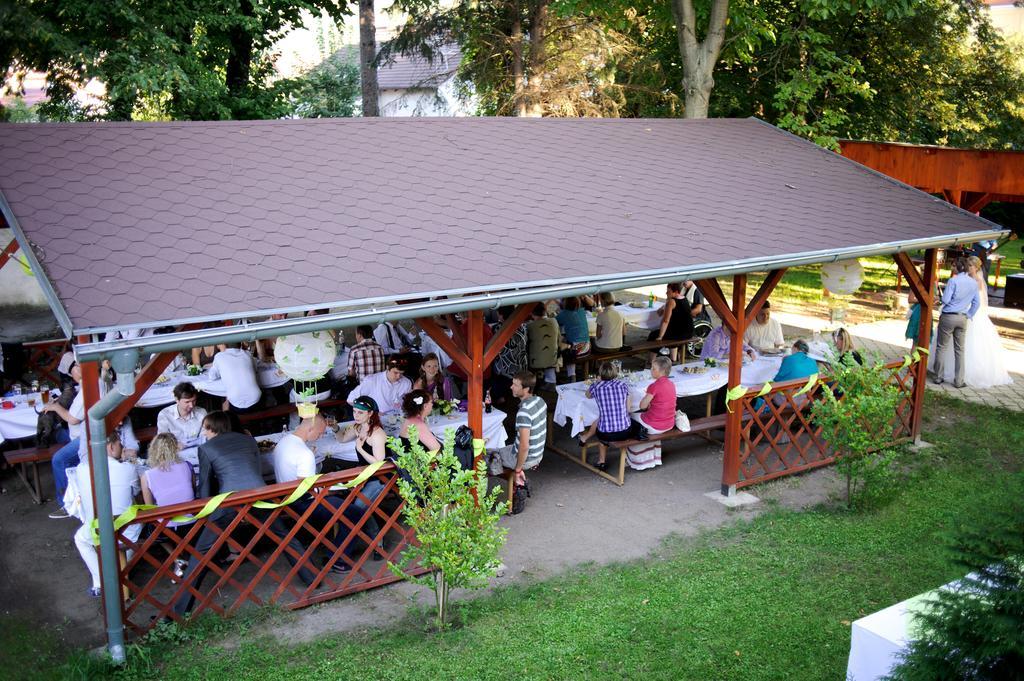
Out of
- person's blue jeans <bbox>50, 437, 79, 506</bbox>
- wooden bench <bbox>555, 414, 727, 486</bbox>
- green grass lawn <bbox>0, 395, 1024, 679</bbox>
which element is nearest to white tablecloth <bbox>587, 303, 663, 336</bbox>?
wooden bench <bbox>555, 414, 727, 486</bbox>

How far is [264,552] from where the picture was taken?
831 centimetres

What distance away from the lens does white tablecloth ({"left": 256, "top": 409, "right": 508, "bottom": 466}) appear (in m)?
8.75

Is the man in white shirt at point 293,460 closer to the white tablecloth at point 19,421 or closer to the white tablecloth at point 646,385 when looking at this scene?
the white tablecloth at point 646,385

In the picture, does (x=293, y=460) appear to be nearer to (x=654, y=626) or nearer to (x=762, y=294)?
(x=654, y=626)

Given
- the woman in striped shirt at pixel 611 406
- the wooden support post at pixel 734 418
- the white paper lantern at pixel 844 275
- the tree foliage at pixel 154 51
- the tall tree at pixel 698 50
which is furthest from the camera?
the tall tree at pixel 698 50

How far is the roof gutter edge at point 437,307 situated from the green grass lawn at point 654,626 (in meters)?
2.39

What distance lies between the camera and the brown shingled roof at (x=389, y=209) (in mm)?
6738

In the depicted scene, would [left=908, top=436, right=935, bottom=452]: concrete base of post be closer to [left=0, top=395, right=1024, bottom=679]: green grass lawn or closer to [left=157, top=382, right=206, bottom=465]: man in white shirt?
[left=0, top=395, right=1024, bottom=679]: green grass lawn

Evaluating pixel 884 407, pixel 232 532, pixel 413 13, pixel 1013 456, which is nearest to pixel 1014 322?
pixel 1013 456

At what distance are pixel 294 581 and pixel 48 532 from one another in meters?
2.78

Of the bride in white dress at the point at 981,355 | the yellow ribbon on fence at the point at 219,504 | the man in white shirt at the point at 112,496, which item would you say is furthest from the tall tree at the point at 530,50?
the man in white shirt at the point at 112,496

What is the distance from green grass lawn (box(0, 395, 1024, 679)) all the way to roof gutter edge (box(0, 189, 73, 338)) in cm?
247

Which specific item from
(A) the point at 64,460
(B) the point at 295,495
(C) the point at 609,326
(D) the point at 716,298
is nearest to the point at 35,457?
(A) the point at 64,460

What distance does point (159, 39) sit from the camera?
14180 millimetres
